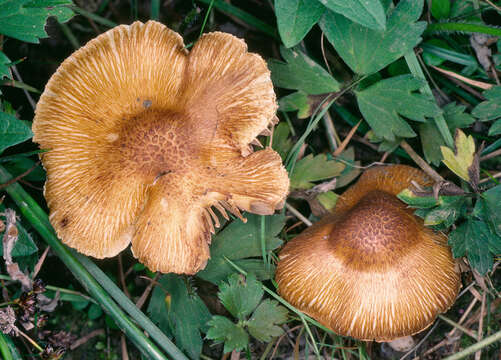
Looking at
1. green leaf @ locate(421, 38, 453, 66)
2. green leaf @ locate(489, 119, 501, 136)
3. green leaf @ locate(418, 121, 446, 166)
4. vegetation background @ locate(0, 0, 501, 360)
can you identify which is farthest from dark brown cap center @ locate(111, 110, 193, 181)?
green leaf @ locate(489, 119, 501, 136)

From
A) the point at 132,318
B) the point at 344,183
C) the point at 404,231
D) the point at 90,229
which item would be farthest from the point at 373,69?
the point at 132,318

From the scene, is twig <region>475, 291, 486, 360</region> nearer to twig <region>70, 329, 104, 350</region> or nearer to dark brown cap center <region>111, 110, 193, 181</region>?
dark brown cap center <region>111, 110, 193, 181</region>

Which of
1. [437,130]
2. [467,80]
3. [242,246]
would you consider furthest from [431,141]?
[242,246]

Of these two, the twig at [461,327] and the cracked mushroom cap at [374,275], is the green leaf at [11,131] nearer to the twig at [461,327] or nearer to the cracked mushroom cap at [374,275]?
the cracked mushroom cap at [374,275]

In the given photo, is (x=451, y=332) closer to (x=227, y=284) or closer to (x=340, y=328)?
(x=340, y=328)

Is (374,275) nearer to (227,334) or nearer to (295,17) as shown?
(227,334)
